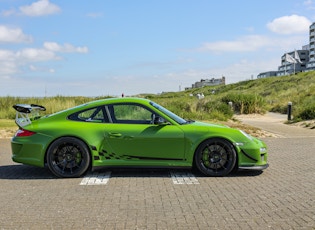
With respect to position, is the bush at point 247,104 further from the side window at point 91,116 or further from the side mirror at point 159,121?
the side window at point 91,116

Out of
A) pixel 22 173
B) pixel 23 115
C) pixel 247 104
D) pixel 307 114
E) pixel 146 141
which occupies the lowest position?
pixel 22 173

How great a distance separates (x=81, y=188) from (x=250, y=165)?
296 centimetres

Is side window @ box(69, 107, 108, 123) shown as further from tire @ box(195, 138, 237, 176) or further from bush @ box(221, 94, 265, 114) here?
bush @ box(221, 94, 265, 114)

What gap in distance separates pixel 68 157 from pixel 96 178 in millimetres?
615

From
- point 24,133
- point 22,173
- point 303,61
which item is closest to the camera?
point 24,133

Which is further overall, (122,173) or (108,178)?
(122,173)

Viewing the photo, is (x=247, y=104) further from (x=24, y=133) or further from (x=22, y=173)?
(x=24, y=133)

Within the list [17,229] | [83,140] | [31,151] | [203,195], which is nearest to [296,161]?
[203,195]

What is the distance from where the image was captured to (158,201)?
5.79 m

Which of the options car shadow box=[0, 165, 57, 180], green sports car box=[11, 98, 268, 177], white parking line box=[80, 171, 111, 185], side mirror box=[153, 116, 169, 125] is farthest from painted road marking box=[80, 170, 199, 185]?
side mirror box=[153, 116, 169, 125]

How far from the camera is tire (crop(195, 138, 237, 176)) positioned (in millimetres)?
7402

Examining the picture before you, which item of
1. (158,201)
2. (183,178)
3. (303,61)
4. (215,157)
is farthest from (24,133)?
(303,61)

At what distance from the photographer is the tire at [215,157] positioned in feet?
24.3

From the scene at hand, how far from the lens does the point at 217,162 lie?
24.4 feet
